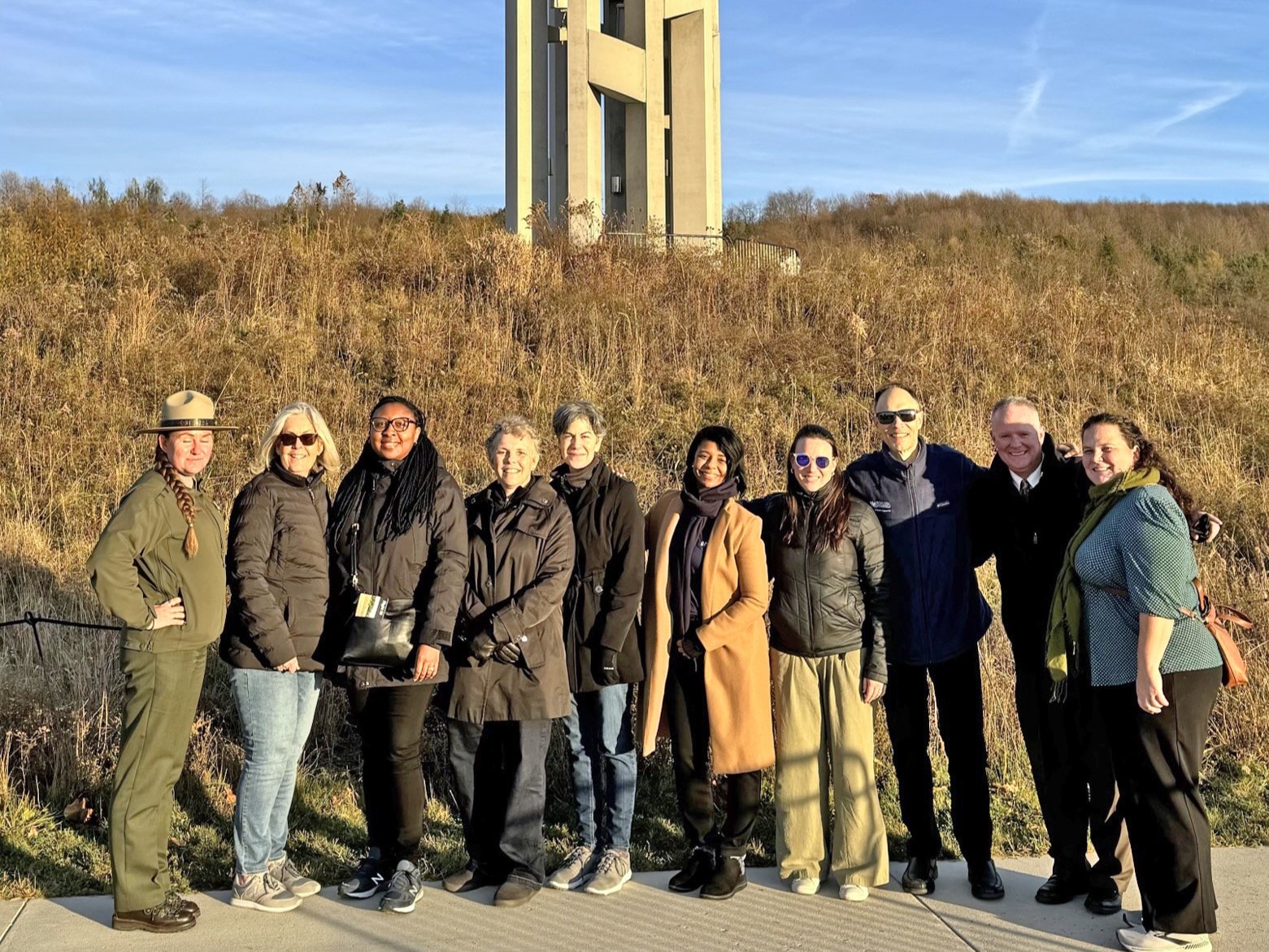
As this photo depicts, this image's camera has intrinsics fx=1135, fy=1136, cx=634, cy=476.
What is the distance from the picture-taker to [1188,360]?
13984 millimetres

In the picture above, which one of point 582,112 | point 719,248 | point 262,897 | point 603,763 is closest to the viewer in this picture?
point 262,897

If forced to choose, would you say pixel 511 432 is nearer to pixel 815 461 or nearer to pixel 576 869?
pixel 815 461

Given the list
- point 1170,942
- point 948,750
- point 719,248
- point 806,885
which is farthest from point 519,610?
point 719,248

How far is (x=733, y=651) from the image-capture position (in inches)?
185

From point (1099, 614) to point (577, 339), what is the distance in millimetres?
10097

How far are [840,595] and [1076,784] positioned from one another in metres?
1.21

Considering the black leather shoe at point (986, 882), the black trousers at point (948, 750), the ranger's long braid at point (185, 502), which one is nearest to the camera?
the ranger's long braid at point (185, 502)

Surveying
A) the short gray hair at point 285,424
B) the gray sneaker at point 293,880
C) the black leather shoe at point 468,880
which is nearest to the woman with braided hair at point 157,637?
the short gray hair at point 285,424

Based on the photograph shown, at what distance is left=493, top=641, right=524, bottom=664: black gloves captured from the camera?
4.51 meters

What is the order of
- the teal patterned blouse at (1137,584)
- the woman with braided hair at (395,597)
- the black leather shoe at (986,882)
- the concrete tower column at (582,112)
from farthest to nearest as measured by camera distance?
the concrete tower column at (582,112) → the black leather shoe at (986,882) → the woman with braided hair at (395,597) → the teal patterned blouse at (1137,584)

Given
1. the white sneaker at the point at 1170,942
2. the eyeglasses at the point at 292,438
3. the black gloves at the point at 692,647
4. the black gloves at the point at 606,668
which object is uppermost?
the eyeglasses at the point at 292,438

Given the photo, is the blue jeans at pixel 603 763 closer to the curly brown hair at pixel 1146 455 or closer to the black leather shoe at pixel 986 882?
the black leather shoe at pixel 986 882

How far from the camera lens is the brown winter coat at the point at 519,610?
4.57 meters

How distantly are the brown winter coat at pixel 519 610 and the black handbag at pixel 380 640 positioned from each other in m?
0.27
